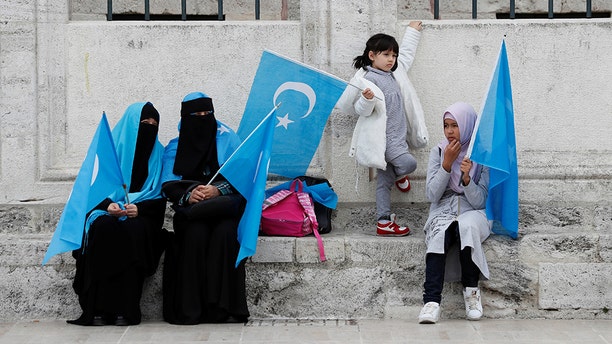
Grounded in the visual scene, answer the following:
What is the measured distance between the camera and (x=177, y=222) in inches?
274

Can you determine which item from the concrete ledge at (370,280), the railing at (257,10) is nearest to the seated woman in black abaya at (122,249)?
the concrete ledge at (370,280)

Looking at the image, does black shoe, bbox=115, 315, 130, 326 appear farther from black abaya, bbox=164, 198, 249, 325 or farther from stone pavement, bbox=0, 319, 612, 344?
black abaya, bbox=164, 198, 249, 325

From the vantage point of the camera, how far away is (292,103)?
286 inches

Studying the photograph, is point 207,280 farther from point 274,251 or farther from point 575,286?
→ point 575,286

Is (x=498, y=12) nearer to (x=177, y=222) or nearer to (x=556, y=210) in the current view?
(x=556, y=210)

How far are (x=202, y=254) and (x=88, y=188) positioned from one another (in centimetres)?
79

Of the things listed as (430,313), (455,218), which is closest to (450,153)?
(455,218)

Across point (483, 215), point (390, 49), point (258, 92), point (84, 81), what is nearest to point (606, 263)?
point (483, 215)

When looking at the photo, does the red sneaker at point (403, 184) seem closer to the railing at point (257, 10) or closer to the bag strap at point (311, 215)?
the bag strap at point (311, 215)

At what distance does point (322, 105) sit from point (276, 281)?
118 centimetres

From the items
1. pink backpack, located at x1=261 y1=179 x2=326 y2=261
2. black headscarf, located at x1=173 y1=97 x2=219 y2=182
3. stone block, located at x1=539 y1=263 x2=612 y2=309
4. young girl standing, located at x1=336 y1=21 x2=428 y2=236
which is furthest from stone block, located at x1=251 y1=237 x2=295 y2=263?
stone block, located at x1=539 y1=263 x2=612 y2=309

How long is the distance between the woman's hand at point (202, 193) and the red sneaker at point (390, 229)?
1123mm

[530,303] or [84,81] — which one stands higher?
[84,81]

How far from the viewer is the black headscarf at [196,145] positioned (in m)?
7.08
